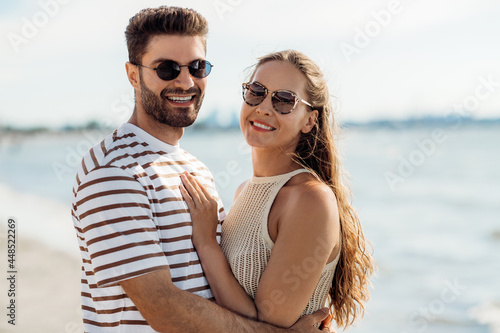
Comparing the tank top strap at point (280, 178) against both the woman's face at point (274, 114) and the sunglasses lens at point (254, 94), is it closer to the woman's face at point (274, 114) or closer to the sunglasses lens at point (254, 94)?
the woman's face at point (274, 114)

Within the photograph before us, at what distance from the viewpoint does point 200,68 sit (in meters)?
3.25

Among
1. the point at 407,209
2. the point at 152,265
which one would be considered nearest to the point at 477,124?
the point at 407,209

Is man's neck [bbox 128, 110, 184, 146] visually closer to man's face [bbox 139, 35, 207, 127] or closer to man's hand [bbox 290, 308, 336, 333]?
man's face [bbox 139, 35, 207, 127]

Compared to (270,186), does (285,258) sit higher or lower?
lower

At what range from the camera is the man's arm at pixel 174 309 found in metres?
2.59

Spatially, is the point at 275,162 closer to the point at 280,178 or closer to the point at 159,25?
the point at 280,178

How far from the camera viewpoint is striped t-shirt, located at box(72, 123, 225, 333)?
2.58 meters

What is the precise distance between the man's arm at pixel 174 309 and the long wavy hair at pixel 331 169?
2.49 ft

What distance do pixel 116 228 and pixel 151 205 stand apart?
0.71 feet

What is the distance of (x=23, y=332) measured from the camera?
22.5 feet

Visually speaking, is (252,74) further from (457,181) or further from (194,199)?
(457,181)

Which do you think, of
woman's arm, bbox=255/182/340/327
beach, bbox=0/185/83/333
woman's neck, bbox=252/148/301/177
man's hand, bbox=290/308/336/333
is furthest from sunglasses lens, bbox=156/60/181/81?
beach, bbox=0/185/83/333

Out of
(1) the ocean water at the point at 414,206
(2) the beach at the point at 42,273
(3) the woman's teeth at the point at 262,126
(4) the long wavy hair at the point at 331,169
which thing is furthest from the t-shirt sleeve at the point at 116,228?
(2) the beach at the point at 42,273

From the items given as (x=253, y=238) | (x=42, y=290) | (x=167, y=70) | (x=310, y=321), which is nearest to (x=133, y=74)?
(x=167, y=70)
